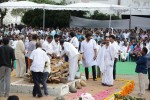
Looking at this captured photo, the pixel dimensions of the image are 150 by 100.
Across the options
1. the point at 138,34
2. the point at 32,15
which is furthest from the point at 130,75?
the point at 32,15

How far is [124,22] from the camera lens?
3150cm

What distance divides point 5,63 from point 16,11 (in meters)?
38.1

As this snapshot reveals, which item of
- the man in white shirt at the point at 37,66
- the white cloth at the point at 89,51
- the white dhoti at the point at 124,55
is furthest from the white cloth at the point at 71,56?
the white dhoti at the point at 124,55

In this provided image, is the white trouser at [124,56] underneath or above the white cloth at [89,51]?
underneath

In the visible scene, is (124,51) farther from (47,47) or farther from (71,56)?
(71,56)

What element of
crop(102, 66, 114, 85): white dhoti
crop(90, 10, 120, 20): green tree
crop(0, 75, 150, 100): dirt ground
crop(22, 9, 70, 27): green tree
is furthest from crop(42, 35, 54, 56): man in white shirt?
crop(90, 10, 120, 20): green tree

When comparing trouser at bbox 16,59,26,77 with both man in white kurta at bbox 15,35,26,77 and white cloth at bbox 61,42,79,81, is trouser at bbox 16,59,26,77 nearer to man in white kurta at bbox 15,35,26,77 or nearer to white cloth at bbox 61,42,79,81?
man in white kurta at bbox 15,35,26,77

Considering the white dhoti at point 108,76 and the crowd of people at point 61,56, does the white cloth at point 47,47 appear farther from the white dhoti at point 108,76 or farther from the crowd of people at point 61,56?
the white dhoti at point 108,76

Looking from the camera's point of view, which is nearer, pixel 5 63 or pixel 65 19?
pixel 5 63

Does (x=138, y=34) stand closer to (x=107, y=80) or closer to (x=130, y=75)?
(x=130, y=75)

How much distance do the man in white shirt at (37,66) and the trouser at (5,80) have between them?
70 cm

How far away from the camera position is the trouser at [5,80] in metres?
11.5

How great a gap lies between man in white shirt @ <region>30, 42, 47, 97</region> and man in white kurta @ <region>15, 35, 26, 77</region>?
372cm

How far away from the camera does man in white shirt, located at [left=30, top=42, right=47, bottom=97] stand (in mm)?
11430
